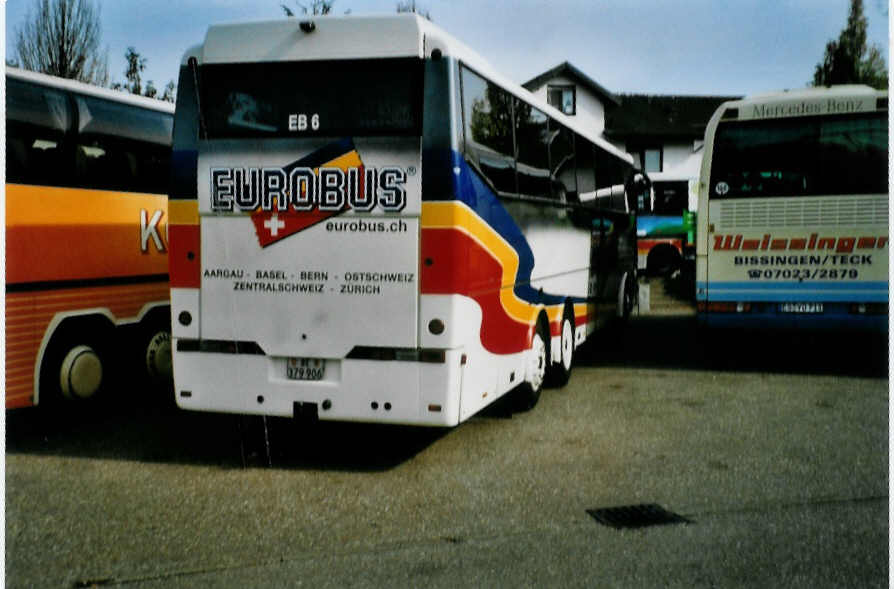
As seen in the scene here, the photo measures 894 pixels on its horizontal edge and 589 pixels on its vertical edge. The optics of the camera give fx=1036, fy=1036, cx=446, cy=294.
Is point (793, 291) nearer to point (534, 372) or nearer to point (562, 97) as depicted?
point (534, 372)

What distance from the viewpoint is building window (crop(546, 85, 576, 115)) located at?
56750mm

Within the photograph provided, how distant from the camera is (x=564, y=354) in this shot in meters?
11.2

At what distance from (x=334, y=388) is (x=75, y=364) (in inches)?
111

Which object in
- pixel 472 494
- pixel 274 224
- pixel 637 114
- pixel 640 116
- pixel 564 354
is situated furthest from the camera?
pixel 637 114

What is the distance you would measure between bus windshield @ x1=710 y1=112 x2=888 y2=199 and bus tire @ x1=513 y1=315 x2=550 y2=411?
3.67 meters

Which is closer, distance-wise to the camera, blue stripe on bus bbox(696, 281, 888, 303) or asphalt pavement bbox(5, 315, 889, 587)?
asphalt pavement bbox(5, 315, 889, 587)

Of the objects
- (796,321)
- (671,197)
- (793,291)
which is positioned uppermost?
(671,197)

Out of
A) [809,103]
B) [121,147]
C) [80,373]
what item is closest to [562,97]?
[809,103]

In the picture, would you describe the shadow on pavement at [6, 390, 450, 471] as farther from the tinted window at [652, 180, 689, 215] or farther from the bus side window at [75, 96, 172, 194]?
the tinted window at [652, 180, 689, 215]

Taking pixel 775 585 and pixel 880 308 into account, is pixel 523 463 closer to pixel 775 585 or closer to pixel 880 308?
pixel 775 585

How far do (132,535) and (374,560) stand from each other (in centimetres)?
152

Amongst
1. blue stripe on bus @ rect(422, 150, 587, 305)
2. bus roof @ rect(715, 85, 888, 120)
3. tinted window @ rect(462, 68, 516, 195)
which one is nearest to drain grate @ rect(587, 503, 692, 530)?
blue stripe on bus @ rect(422, 150, 587, 305)

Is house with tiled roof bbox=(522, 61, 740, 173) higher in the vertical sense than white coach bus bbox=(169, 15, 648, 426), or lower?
higher

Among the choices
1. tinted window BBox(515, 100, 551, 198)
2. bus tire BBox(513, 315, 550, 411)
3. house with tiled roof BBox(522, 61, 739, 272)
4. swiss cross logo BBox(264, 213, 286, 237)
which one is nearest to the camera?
swiss cross logo BBox(264, 213, 286, 237)
